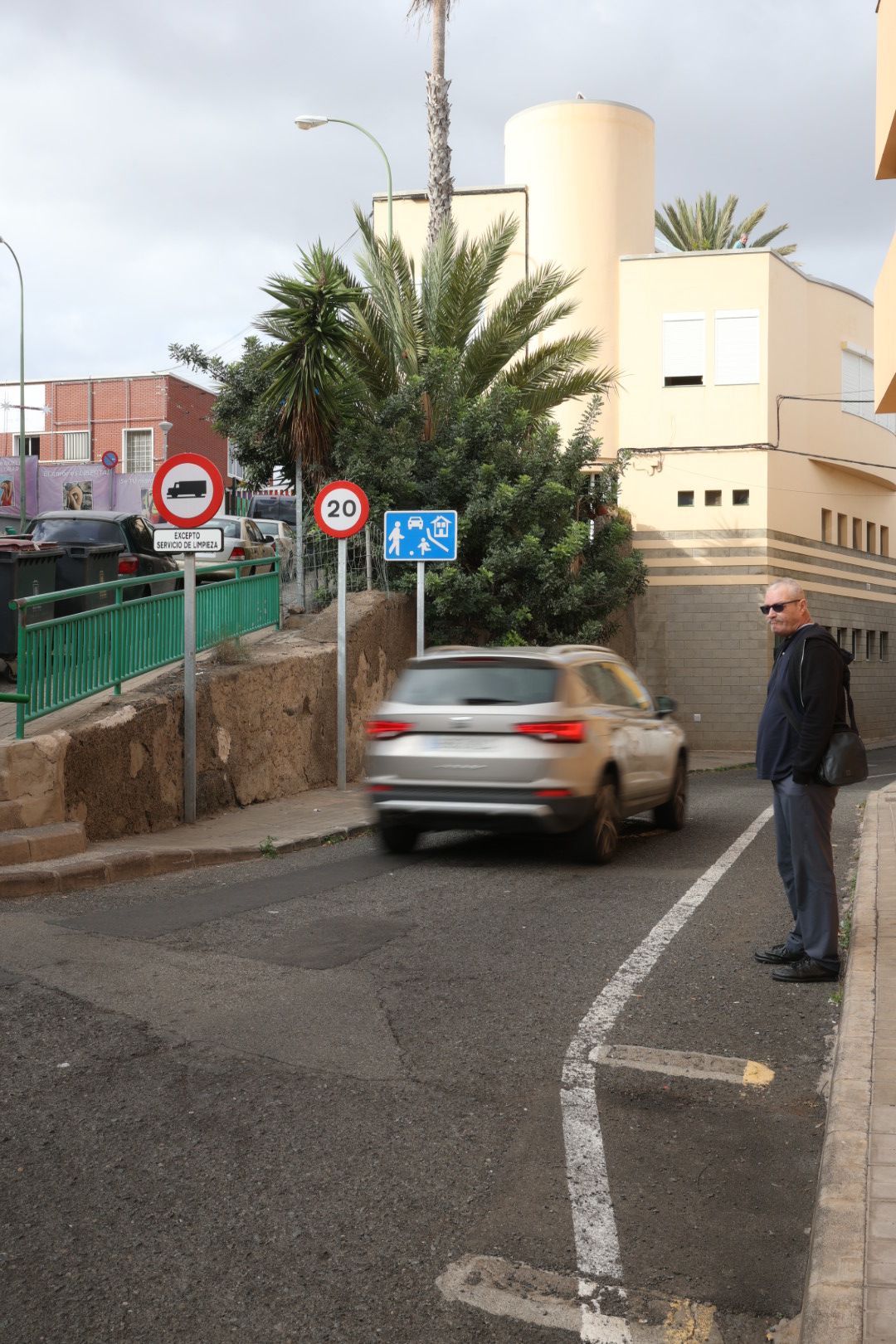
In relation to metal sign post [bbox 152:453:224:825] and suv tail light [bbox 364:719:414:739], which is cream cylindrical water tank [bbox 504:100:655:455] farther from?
suv tail light [bbox 364:719:414:739]

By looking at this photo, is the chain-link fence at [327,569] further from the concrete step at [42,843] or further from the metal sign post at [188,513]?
the concrete step at [42,843]

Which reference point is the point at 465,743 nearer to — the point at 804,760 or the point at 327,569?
the point at 804,760

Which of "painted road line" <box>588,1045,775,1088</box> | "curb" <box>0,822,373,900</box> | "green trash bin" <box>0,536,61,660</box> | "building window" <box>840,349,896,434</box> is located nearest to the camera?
"painted road line" <box>588,1045,775,1088</box>

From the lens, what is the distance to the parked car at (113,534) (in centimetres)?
1762

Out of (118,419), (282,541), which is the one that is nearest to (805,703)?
(282,541)

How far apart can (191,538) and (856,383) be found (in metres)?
26.4

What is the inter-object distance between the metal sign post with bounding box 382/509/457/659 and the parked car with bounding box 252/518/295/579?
2.36 m

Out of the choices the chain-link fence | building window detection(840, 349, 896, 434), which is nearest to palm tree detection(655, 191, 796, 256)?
building window detection(840, 349, 896, 434)

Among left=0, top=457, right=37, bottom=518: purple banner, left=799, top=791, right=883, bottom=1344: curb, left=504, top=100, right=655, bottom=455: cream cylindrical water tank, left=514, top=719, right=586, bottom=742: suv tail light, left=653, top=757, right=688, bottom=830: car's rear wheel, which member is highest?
→ left=504, top=100, right=655, bottom=455: cream cylindrical water tank

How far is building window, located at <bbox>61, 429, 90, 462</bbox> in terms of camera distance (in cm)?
6347

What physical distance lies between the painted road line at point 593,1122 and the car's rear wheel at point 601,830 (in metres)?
2.16

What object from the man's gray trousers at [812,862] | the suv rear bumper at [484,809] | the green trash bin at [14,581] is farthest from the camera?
the green trash bin at [14,581]

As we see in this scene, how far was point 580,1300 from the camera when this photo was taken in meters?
3.27

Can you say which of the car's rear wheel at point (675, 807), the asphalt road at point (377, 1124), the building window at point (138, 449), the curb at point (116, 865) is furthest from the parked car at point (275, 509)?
the asphalt road at point (377, 1124)
